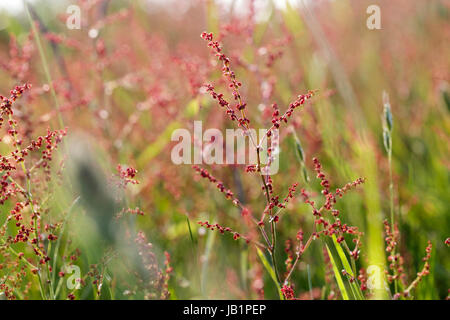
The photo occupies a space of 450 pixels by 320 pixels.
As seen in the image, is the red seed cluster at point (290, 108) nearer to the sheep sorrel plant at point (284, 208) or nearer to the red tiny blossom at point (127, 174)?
the sheep sorrel plant at point (284, 208)

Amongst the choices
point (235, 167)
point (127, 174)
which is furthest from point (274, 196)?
point (235, 167)

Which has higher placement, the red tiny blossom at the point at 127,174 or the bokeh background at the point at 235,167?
the bokeh background at the point at 235,167

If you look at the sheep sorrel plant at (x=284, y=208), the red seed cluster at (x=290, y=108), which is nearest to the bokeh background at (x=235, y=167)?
the sheep sorrel plant at (x=284, y=208)

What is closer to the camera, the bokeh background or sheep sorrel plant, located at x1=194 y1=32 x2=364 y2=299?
sheep sorrel plant, located at x1=194 y1=32 x2=364 y2=299

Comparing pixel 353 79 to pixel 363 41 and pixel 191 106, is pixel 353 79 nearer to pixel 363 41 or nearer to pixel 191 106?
pixel 363 41

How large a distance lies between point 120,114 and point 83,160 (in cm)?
192

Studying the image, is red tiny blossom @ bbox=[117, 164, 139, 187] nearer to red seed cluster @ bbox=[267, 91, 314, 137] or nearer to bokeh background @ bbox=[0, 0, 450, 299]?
bokeh background @ bbox=[0, 0, 450, 299]

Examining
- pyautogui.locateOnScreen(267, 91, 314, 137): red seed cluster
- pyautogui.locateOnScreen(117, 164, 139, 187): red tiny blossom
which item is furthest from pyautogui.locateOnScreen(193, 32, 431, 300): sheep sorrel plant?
pyautogui.locateOnScreen(117, 164, 139, 187): red tiny blossom

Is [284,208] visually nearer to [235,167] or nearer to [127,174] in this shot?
[127,174]

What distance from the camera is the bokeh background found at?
1116 mm

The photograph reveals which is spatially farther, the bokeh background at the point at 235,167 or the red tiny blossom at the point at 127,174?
the bokeh background at the point at 235,167

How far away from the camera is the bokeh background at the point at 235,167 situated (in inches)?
43.9

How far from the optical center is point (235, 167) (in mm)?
1474

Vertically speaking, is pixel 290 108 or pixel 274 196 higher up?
pixel 290 108
